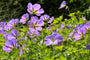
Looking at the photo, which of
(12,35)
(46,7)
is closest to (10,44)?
(12,35)

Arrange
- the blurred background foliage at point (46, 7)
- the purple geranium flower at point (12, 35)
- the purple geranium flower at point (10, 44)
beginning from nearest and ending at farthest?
the purple geranium flower at point (10, 44) → the purple geranium flower at point (12, 35) → the blurred background foliage at point (46, 7)

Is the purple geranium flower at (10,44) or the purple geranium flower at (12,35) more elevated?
the purple geranium flower at (12,35)

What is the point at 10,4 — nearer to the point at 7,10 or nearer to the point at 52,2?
the point at 7,10

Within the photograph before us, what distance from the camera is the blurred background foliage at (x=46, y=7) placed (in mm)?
4254

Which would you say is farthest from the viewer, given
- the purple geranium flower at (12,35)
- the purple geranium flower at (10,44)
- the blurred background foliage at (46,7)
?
the blurred background foliage at (46,7)

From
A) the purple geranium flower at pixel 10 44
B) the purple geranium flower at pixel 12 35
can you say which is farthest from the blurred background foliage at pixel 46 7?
the purple geranium flower at pixel 10 44

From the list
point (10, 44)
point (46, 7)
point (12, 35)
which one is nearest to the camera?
point (10, 44)

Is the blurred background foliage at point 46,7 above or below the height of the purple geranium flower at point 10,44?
above

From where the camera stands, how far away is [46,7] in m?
4.44

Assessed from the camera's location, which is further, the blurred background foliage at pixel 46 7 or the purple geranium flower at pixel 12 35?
the blurred background foliage at pixel 46 7

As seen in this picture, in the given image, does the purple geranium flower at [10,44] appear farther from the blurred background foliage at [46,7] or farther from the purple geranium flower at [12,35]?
the blurred background foliage at [46,7]

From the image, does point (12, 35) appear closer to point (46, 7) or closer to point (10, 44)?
point (10, 44)

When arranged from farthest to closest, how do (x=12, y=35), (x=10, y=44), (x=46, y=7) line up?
(x=46, y=7) → (x=12, y=35) → (x=10, y=44)

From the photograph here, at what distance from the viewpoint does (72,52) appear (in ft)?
4.51
